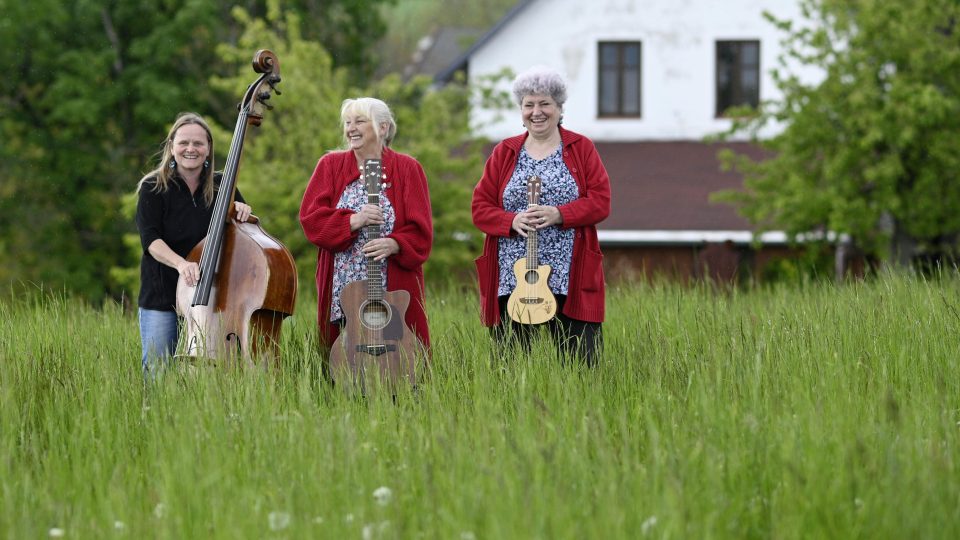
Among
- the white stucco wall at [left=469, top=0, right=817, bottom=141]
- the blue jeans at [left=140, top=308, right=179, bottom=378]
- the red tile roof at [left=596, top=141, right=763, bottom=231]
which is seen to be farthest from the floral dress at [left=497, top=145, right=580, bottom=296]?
the white stucco wall at [left=469, top=0, right=817, bottom=141]

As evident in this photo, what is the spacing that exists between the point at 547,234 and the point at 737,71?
1966 centimetres

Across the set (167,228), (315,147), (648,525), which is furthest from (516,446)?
(315,147)

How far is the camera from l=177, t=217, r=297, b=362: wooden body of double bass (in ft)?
20.4

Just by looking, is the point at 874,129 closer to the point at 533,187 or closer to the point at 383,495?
the point at 533,187

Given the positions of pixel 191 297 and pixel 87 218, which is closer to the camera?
pixel 191 297

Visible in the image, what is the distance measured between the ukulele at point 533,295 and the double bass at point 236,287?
107 centimetres

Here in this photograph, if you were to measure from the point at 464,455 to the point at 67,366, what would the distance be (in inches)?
105

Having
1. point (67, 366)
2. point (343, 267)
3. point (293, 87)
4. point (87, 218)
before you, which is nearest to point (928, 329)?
point (343, 267)

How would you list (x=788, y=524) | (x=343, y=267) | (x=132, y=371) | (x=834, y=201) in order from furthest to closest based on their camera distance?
(x=834, y=201) → (x=343, y=267) → (x=132, y=371) → (x=788, y=524)

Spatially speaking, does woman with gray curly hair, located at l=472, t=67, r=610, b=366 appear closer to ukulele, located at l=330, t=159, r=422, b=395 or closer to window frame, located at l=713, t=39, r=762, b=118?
ukulele, located at l=330, t=159, r=422, b=395

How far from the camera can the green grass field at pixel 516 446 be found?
3.86 metres

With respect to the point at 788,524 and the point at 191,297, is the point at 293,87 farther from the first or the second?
the point at 788,524

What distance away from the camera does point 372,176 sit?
635 centimetres

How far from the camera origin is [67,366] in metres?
6.22
